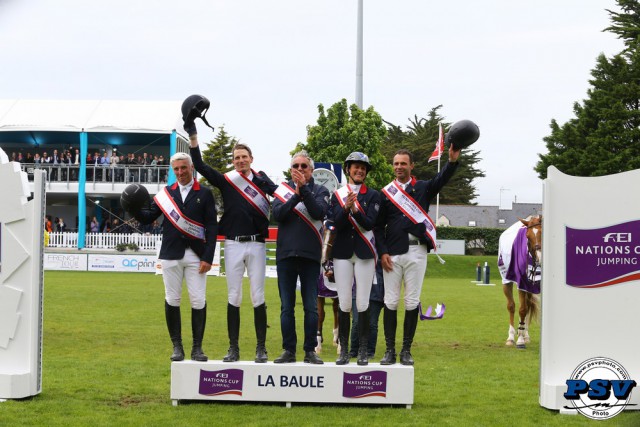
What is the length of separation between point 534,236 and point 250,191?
5.76m

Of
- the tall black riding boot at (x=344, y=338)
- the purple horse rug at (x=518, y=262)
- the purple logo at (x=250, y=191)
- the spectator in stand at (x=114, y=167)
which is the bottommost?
the tall black riding boot at (x=344, y=338)

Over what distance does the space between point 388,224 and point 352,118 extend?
162ft

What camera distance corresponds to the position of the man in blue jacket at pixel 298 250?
8.06m

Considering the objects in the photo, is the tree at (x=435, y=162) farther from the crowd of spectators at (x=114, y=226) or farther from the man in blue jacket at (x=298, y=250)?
the man in blue jacket at (x=298, y=250)

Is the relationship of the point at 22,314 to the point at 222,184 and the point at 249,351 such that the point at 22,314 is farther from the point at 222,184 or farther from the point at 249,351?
the point at 249,351

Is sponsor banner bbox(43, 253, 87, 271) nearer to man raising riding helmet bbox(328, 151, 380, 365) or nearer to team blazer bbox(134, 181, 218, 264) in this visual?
team blazer bbox(134, 181, 218, 264)

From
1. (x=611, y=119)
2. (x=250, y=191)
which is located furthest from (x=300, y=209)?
(x=611, y=119)

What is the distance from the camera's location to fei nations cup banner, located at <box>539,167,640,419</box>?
26.2ft

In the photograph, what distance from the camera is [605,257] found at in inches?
317

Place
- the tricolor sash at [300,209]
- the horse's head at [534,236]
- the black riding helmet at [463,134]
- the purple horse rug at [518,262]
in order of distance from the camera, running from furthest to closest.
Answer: the purple horse rug at [518,262], the horse's head at [534,236], the tricolor sash at [300,209], the black riding helmet at [463,134]

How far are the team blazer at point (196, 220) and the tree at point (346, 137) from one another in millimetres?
47410

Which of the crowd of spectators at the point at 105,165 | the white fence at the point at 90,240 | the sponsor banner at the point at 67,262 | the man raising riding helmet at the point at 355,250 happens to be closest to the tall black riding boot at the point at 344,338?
the man raising riding helmet at the point at 355,250

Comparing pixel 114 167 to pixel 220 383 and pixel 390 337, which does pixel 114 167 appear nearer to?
pixel 220 383

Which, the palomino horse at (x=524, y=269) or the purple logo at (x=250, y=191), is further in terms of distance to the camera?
the palomino horse at (x=524, y=269)
